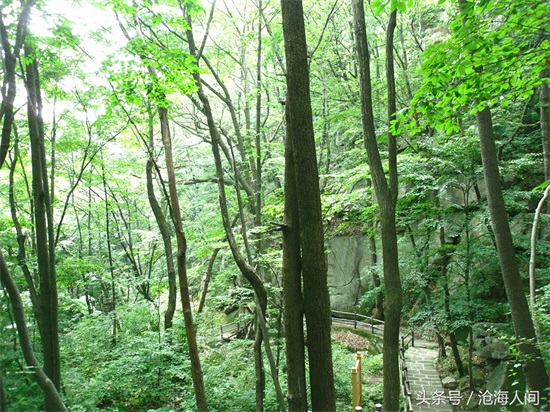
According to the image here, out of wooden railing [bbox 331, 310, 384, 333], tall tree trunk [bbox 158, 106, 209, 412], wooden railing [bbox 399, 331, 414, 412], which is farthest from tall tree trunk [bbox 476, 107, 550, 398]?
wooden railing [bbox 331, 310, 384, 333]

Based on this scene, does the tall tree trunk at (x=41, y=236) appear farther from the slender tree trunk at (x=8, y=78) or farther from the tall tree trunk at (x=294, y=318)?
the tall tree trunk at (x=294, y=318)

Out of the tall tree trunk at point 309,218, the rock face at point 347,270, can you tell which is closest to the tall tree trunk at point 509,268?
the tall tree trunk at point 309,218

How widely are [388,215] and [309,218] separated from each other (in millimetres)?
2662

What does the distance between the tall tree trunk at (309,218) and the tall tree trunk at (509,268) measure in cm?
401

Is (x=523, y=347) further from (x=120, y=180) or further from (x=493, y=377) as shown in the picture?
(x=120, y=180)

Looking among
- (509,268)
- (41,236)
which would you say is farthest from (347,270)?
(41,236)

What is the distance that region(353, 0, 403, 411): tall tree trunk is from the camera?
575cm

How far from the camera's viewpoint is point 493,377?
27.0 ft

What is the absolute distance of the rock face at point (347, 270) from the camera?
60.4ft

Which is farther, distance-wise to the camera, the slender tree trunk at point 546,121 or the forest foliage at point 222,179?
the slender tree trunk at point 546,121

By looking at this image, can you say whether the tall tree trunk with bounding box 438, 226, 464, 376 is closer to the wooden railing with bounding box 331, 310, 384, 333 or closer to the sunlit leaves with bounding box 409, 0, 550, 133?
the wooden railing with bounding box 331, 310, 384, 333

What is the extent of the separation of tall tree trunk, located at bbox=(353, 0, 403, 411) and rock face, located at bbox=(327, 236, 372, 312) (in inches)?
482

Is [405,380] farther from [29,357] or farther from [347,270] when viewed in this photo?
[347,270]

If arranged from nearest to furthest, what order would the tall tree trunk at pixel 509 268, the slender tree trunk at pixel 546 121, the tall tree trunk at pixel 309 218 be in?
the tall tree trunk at pixel 309 218
the tall tree trunk at pixel 509 268
the slender tree trunk at pixel 546 121
